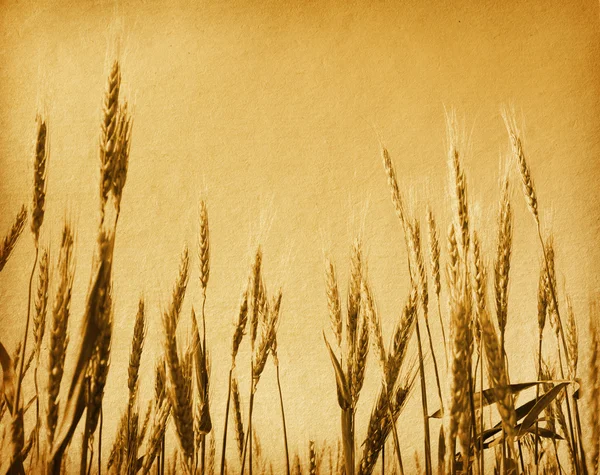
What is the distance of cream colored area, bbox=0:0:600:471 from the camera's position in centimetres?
158

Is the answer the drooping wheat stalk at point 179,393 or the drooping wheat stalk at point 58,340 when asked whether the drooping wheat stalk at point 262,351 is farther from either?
the drooping wheat stalk at point 58,340

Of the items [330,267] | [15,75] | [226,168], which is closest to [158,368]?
[330,267]

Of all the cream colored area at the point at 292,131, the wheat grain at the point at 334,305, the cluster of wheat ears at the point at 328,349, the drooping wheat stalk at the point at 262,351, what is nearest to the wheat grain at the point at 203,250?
the cluster of wheat ears at the point at 328,349

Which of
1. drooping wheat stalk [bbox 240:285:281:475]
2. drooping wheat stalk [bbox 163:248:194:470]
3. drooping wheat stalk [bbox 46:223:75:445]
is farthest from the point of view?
drooping wheat stalk [bbox 240:285:281:475]

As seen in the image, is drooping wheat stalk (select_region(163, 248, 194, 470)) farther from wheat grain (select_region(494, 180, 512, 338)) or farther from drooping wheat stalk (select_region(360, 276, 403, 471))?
wheat grain (select_region(494, 180, 512, 338))

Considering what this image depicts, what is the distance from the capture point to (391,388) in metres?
0.76

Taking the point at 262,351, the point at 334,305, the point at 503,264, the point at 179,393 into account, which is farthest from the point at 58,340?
the point at 503,264

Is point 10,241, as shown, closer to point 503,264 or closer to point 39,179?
point 39,179

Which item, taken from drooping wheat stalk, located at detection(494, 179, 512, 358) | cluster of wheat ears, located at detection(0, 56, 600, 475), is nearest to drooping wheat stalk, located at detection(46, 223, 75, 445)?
cluster of wheat ears, located at detection(0, 56, 600, 475)

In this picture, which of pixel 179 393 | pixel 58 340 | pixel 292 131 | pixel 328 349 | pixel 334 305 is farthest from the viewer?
pixel 292 131

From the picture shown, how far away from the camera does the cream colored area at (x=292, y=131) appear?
1583 millimetres

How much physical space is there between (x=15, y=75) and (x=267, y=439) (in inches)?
65.7

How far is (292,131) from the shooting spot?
173 centimetres

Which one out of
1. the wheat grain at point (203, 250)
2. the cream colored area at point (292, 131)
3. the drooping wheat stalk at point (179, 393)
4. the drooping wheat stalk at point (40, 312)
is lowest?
the drooping wheat stalk at point (179, 393)
